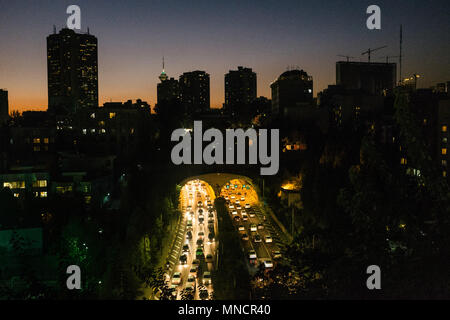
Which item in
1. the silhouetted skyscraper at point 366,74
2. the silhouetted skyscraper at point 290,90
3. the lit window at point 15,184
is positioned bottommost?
the lit window at point 15,184

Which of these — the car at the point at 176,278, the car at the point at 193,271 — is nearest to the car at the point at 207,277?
the car at the point at 193,271

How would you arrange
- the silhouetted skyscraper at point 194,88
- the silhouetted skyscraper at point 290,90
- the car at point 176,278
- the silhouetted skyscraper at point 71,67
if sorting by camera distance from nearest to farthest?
the car at point 176,278, the silhouetted skyscraper at point 290,90, the silhouetted skyscraper at point 71,67, the silhouetted skyscraper at point 194,88

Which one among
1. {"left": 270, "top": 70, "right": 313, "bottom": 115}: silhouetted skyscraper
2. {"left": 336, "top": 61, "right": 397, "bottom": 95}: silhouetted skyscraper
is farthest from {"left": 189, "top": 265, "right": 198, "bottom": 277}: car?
{"left": 336, "top": 61, "right": 397, "bottom": 95}: silhouetted skyscraper

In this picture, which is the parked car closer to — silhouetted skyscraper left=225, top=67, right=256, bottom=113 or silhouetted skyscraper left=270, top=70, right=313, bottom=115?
silhouetted skyscraper left=270, top=70, right=313, bottom=115

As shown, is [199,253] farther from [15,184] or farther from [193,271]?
[15,184]

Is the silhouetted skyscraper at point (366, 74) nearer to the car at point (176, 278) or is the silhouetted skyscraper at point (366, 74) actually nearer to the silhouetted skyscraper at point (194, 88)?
the silhouetted skyscraper at point (194, 88)

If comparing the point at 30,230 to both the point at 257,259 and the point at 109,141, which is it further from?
the point at 109,141

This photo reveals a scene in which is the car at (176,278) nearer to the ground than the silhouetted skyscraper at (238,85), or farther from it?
nearer to the ground

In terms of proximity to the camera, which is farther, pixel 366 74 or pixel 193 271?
pixel 366 74

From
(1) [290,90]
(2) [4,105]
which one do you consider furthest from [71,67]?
(1) [290,90]
